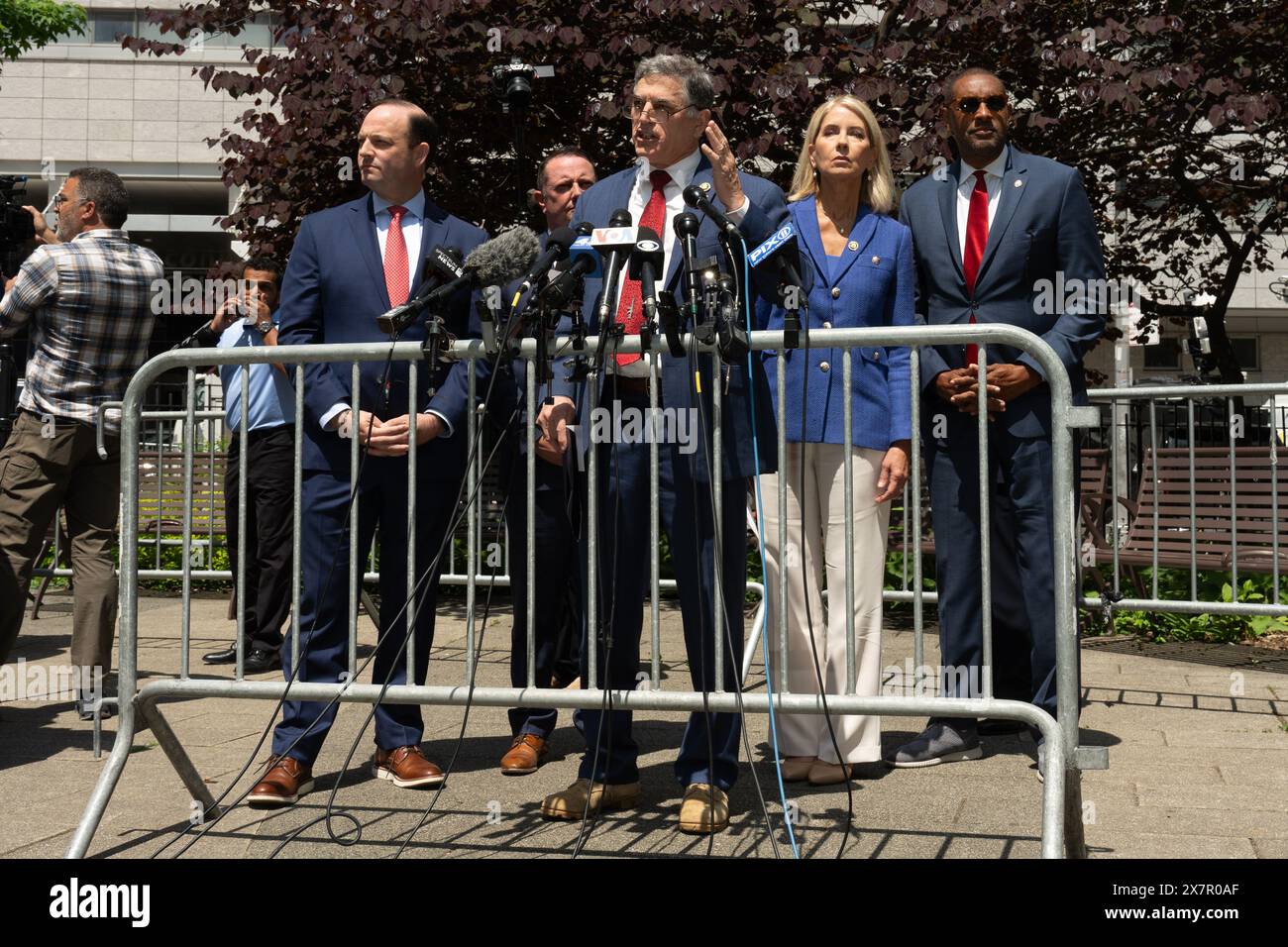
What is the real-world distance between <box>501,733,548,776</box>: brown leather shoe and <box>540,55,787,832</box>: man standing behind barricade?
605 millimetres

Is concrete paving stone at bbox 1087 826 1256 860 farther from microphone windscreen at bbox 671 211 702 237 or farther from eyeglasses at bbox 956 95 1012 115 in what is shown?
eyeglasses at bbox 956 95 1012 115

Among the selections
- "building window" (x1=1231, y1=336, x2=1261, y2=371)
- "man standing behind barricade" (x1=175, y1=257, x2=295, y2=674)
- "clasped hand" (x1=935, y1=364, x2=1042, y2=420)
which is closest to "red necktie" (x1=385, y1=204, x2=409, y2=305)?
"clasped hand" (x1=935, y1=364, x2=1042, y2=420)

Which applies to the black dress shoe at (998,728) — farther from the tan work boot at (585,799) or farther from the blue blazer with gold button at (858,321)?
the tan work boot at (585,799)

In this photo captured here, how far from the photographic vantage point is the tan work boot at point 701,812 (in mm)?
4230

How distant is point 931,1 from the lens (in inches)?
368

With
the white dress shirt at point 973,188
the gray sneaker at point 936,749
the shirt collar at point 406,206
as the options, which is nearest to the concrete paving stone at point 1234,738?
the gray sneaker at point 936,749

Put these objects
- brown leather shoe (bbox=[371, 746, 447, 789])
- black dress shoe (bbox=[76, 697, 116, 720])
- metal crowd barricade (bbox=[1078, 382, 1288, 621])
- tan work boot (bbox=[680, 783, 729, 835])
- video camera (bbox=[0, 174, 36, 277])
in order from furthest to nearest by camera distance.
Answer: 1. video camera (bbox=[0, 174, 36, 277])
2. metal crowd barricade (bbox=[1078, 382, 1288, 621])
3. black dress shoe (bbox=[76, 697, 116, 720])
4. brown leather shoe (bbox=[371, 746, 447, 789])
5. tan work boot (bbox=[680, 783, 729, 835])

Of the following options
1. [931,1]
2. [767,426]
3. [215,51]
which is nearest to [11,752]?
[767,426]

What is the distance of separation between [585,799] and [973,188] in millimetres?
2831

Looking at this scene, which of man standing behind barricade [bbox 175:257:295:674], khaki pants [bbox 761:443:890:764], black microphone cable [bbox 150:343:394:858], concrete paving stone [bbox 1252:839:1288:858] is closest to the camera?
concrete paving stone [bbox 1252:839:1288:858]

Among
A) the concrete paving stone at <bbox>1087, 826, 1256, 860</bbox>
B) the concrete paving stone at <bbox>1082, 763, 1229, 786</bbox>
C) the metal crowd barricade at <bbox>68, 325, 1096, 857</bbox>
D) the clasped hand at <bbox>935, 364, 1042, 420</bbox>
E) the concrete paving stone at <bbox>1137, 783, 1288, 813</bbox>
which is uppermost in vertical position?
the clasped hand at <bbox>935, 364, 1042, 420</bbox>

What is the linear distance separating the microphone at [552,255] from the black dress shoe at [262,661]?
4.30 metres

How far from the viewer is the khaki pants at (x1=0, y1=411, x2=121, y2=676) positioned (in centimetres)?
600

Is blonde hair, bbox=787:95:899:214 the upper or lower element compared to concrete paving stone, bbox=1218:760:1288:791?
upper
